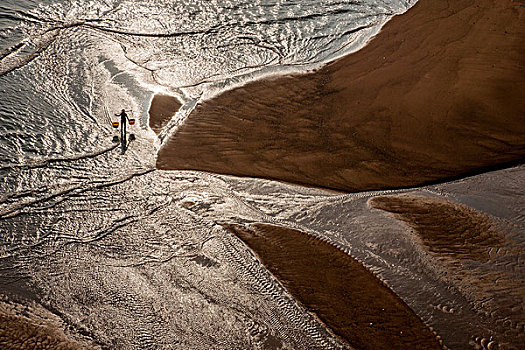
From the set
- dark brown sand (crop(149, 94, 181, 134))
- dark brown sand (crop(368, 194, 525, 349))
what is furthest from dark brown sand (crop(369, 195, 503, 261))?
dark brown sand (crop(149, 94, 181, 134))

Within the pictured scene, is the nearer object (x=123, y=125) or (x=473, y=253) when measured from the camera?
(x=473, y=253)

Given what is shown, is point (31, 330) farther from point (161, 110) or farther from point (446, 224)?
point (446, 224)

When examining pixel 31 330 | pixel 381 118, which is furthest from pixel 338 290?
pixel 381 118

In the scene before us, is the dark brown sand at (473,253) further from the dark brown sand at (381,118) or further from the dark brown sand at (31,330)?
the dark brown sand at (31,330)

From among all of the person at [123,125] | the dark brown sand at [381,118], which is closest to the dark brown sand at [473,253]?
the dark brown sand at [381,118]

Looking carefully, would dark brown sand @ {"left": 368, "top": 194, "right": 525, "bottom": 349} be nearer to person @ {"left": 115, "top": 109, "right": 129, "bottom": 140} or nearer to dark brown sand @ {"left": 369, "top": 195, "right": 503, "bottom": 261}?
dark brown sand @ {"left": 369, "top": 195, "right": 503, "bottom": 261}

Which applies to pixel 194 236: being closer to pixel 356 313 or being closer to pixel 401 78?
pixel 356 313

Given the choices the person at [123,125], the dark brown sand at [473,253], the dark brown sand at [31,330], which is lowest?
the dark brown sand at [31,330]
